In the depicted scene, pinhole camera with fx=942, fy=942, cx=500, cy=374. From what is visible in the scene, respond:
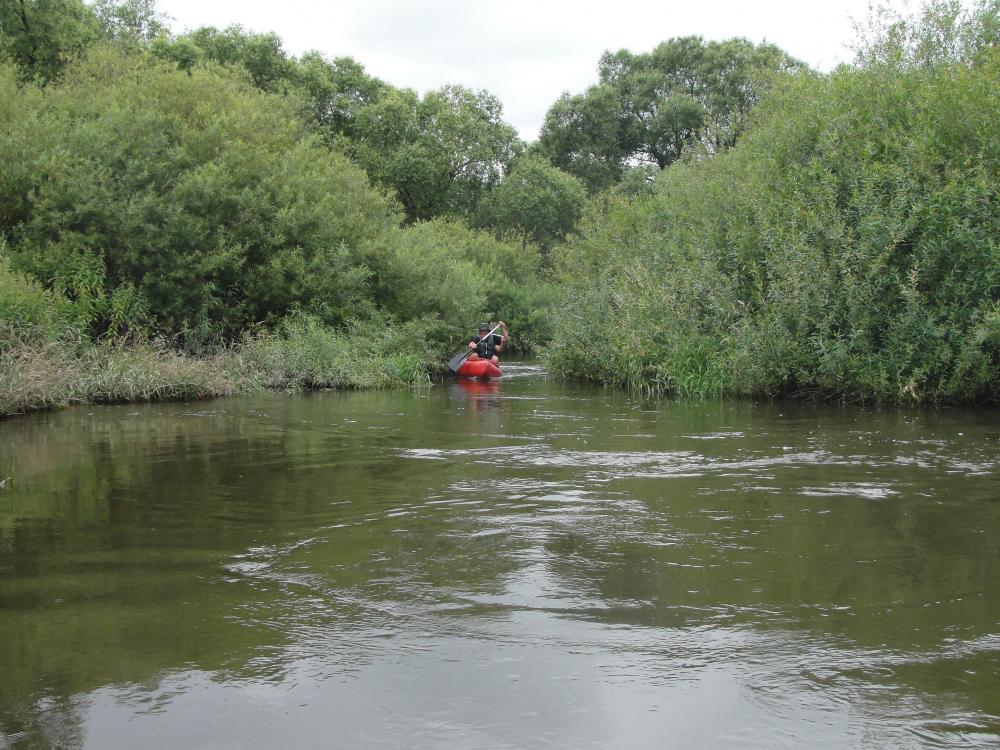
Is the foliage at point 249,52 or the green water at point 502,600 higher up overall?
the foliage at point 249,52

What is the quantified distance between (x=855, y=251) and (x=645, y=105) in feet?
151

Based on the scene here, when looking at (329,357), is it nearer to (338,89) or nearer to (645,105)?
(338,89)

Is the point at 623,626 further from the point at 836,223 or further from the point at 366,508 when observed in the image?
the point at 836,223

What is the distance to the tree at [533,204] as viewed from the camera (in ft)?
164

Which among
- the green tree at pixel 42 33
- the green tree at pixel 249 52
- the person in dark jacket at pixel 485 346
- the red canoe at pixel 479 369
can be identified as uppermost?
the green tree at pixel 249 52

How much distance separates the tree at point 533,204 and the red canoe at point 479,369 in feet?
81.1

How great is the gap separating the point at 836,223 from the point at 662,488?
1035cm

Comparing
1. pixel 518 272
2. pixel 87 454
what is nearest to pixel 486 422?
pixel 87 454

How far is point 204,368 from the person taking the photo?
18.9 metres

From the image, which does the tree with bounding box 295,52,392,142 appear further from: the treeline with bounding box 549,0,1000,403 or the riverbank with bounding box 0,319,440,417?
the treeline with bounding box 549,0,1000,403

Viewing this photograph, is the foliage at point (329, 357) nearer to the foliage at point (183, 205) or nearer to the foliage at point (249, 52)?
the foliage at point (183, 205)

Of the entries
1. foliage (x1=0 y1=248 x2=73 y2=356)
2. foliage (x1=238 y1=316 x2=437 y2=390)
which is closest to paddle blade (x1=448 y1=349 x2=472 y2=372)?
foliage (x1=238 y1=316 x2=437 y2=390)

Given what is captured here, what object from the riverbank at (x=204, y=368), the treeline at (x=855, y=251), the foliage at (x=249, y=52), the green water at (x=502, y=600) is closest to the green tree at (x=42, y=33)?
the foliage at (x=249, y=52)

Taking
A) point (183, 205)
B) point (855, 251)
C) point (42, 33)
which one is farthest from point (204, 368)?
point (42, 33)
